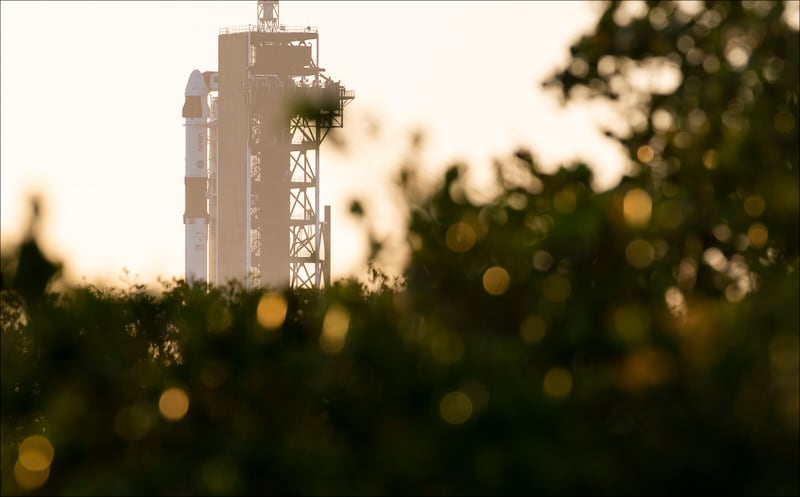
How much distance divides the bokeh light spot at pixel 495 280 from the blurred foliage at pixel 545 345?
0.02 metres

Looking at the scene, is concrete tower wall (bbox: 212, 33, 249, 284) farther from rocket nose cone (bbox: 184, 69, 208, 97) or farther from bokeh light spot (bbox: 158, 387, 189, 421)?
bokeh light spot (bbox: 158, 387, 189, 421)

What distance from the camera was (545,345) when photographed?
1262 cm

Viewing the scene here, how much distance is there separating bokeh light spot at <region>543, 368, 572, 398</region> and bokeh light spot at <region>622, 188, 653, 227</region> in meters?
2.01

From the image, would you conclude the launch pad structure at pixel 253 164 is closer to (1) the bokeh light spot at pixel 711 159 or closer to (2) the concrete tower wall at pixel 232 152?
(2) the concrete tower wall at pixel 232 152

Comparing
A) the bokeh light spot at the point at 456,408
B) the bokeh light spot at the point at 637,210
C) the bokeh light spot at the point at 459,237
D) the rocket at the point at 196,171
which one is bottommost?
the bokeh light spot at the point at 456,408

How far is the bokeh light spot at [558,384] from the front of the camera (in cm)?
1131

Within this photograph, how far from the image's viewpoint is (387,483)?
1137cm

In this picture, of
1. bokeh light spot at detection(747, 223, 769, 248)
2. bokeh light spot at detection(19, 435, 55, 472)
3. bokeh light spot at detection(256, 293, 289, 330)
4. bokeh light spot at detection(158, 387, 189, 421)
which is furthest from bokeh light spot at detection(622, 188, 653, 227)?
bokeh light spot at detection(19, 435, 55, 472)

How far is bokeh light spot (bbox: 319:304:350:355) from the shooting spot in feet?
40.7

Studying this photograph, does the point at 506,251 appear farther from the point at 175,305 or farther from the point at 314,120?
the point at 175,305

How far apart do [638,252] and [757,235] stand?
199 centimetres

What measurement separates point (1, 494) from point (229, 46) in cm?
8481

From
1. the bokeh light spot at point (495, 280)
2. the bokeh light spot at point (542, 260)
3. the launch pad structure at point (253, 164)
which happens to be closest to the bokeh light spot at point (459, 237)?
the bokeh light spot at point (495, 280)

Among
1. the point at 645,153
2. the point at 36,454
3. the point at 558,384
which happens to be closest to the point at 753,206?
the point at 645,153
